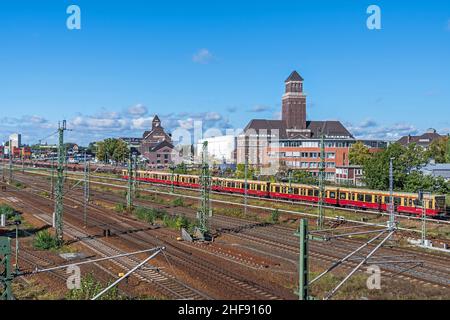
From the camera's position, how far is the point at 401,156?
5669cm

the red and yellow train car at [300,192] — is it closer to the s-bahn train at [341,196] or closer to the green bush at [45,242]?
the s-bahn train at [341,196]

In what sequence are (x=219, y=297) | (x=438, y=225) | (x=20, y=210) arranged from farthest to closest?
(x=20, y=210) < (x=438, y=225) < (x=219, y=297)

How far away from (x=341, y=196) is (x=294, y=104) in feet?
255

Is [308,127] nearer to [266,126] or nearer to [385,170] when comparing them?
[266,126]

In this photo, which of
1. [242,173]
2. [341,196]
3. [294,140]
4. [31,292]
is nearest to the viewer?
[31,292]

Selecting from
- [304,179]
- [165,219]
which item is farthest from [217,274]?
[304,179]

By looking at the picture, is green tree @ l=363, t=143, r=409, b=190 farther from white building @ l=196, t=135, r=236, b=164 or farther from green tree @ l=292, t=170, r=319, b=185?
white building @ l=196, t=135, r=236, b=164

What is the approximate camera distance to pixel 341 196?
47.1 m

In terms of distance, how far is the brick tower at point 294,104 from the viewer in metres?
121

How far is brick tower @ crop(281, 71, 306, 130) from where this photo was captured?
398 feet

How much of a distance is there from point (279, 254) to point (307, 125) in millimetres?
98402
